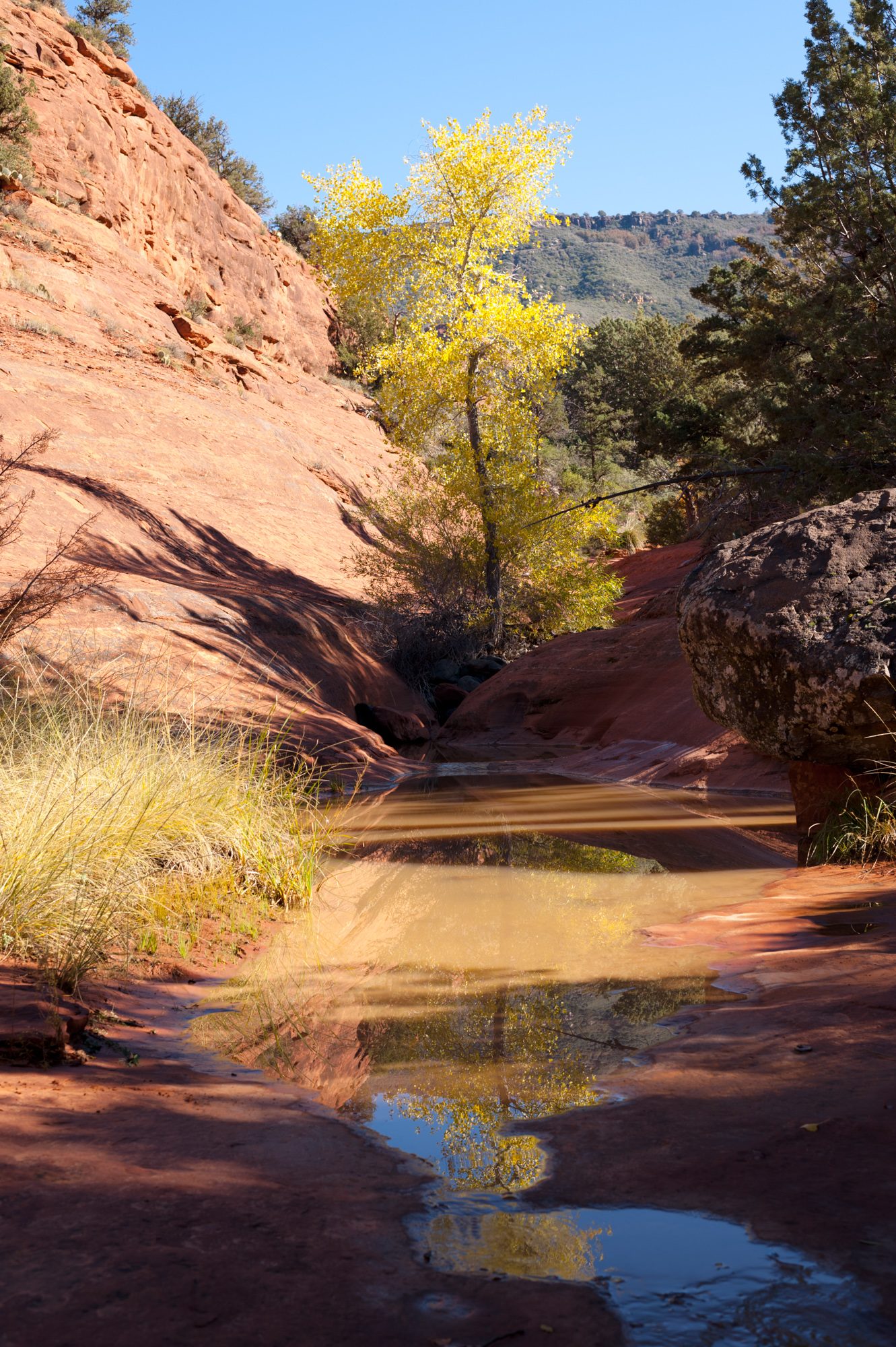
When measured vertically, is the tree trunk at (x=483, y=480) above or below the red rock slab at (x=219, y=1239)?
above

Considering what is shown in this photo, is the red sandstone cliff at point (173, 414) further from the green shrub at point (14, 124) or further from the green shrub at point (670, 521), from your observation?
the green shrub at point (670, 521)

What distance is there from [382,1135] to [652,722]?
38.1ft

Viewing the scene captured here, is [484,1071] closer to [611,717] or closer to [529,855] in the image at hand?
[529,855]

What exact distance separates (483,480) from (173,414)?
861cm

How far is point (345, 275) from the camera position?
1992 cm

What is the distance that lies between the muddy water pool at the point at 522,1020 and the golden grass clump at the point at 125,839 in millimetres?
489

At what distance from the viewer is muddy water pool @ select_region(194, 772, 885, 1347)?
7.09 ft

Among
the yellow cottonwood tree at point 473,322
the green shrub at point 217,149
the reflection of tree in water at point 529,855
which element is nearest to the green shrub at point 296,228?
the green shrub at point 217,149

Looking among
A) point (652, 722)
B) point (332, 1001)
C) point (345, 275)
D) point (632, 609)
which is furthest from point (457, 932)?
point (632, 609)

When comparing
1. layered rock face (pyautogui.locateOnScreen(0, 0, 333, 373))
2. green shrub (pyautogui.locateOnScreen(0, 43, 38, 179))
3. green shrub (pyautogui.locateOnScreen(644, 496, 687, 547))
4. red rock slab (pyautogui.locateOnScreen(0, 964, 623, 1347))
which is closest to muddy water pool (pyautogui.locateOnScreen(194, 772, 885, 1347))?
red rock slab (pyautogui.locateOnScreen(0, 964, 623, 1347))

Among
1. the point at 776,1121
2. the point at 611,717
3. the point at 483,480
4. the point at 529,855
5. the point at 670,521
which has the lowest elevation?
the point at 529,855

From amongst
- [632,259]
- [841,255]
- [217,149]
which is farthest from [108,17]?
[632,259]

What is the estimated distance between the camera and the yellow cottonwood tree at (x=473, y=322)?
1922cm

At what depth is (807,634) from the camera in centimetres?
720
